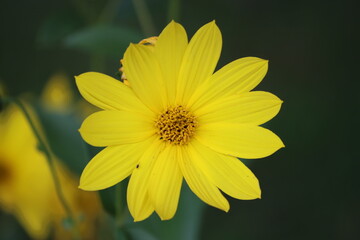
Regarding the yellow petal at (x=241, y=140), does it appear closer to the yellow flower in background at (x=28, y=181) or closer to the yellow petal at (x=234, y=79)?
the yellow petal at (x=234, y=79)

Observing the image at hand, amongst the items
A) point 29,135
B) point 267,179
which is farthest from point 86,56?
point 29,135

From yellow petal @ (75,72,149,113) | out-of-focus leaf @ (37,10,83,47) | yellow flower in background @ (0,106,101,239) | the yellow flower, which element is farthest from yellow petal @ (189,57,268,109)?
out-of-focus leaf @ (37,10,83,47)

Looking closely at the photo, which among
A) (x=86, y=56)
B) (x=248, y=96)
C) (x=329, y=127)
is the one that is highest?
(x=86, y=56)

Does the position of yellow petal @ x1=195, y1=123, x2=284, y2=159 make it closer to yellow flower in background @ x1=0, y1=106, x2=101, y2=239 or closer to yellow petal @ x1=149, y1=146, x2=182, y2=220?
yellow petal @ x1=149, y1=146, x2=182, y2=220

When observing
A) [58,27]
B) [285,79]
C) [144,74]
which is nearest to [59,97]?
[58,27]

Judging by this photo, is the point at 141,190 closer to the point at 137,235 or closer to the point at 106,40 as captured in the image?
the point at 137,235

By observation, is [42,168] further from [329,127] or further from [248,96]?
[329,127]
